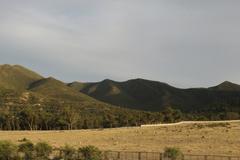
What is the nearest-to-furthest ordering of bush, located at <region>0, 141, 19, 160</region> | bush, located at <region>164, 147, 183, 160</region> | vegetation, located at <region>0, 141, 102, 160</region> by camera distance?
bush, located at <region>164, 147, 183, 160</region> < vegetation, located at <region>0, 141, 102, 160</region> < bush, located at <region>0, 141, 19, 160</region>

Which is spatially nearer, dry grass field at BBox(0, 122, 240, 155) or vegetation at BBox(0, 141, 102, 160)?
vegetation at BBox(0, 141, 102, 160)

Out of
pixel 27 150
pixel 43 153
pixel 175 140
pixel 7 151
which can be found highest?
pixel 175 140

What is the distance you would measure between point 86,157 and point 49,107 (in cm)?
15105

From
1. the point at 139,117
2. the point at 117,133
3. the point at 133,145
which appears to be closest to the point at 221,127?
the point at 117,133

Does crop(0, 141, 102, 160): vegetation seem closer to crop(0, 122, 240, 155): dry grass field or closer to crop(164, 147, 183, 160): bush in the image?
crop(164, 147, 183, 160): bush

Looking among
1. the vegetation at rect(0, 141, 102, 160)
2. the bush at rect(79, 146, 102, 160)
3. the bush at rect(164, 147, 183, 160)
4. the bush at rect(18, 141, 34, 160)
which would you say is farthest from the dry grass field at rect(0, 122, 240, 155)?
the bush at rect(18, 141, 34, 160)

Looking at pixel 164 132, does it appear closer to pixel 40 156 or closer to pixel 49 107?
pixel 40 156

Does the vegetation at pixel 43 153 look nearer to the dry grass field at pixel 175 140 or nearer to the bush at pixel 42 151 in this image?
the bush at pixel 42 151

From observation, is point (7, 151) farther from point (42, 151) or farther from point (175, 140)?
point (175, 140)

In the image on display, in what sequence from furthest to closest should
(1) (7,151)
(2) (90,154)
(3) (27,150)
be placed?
1. (1) (7,151)
2. (3) (27,150)
3. (2) (90,154)

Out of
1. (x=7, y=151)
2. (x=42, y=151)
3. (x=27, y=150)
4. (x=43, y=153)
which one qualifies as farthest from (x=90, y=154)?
(x=7, y=151)

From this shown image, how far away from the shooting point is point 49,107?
196000 millimetres

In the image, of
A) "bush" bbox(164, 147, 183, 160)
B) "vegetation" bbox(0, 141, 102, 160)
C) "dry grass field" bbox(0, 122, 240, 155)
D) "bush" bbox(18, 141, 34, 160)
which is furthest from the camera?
"dry grass field" bbox(0, 122, 240, 155)

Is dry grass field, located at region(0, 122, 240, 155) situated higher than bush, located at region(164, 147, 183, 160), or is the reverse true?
dry grass field, located at region(0, 122, 240, 155)
